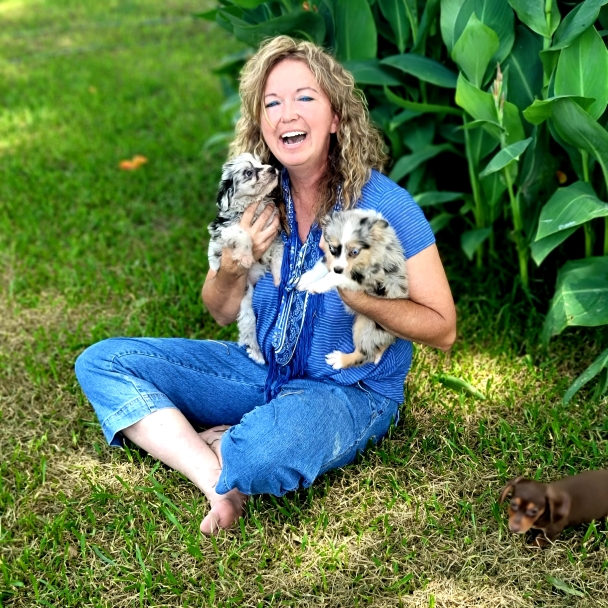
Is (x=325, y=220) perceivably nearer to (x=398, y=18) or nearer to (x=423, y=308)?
(x=423, y=308)

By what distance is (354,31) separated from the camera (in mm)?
3732

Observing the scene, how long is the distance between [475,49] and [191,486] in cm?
207

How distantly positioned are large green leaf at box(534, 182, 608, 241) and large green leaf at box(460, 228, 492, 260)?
564mm

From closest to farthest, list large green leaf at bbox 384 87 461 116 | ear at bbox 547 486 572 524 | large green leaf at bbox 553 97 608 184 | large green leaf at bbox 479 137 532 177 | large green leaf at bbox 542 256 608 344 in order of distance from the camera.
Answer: ear at bbox 547 486 572 524 → large green leaf at bbox 553 97 608 184 → large green leaf at bbox 479 137 532 177 → large green leaf at bbox 542 256 608 344 → large green leaf at bbox 384 87 461 116

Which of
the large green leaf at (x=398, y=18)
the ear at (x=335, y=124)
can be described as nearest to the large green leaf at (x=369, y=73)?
the large green leaf at (x=398, y=18)

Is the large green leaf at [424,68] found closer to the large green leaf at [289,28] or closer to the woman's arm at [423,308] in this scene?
the large green leaf at [289,28]

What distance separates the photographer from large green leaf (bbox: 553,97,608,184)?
2.96 m

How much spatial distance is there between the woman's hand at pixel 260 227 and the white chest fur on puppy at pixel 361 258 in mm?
235

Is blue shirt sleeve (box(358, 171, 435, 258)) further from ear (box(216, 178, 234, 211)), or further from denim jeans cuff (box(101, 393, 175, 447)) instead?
denim jeans cuff (box(101, 393, 175, 447))

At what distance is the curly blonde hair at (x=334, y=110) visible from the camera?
276 cm

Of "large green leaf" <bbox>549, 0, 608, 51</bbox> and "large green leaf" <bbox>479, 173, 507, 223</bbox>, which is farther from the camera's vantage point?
"large green leaf" <bbox>479, 173, 507, 223</bbox>

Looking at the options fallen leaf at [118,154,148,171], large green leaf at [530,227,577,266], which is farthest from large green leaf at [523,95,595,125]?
fallen leaf at [118,154,148,171]

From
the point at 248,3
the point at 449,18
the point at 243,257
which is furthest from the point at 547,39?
the point at 243,257

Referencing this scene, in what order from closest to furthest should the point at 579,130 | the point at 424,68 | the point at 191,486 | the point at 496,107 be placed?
the point at 191,486
the point at 579,130
the point at 496,107
the point at 424,68
